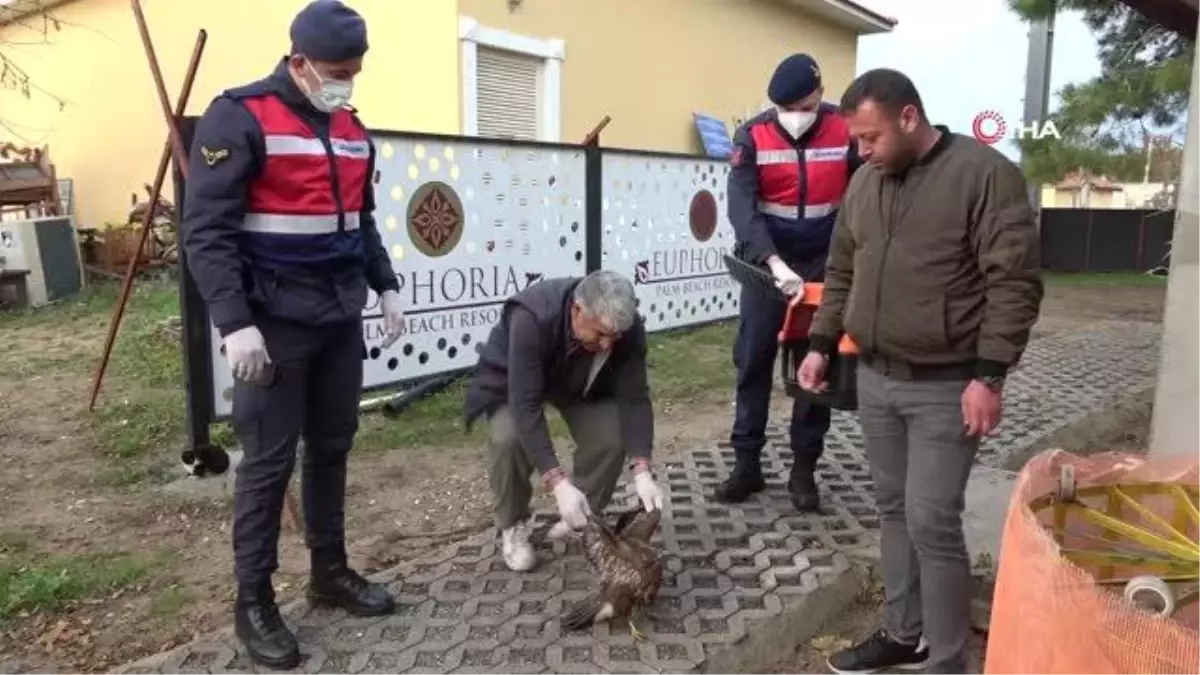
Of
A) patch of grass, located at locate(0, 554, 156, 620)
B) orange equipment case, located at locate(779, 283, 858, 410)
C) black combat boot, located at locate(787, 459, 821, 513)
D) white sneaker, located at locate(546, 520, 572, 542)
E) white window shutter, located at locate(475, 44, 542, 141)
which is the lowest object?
patch of grass, located at locate(0, 554, 156, 620)

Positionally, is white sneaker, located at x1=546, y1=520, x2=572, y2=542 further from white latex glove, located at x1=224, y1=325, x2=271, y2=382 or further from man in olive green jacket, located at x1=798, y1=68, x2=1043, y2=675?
white latex glove, located at x1=224, y1=325, x2=271, y2=382

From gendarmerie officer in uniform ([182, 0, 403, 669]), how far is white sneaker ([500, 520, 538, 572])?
84 centimetres

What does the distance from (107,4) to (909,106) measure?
13.1m

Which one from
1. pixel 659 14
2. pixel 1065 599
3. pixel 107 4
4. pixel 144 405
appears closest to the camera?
pixel 1065 599

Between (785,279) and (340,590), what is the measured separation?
1.89 meters

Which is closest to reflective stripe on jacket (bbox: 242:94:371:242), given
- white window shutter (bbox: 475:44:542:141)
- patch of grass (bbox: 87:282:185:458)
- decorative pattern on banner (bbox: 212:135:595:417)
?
decorative pattern on banner (bbox: 212:135:595:417)

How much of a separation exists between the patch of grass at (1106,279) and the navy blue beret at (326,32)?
1480cm

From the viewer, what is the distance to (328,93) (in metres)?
2.76

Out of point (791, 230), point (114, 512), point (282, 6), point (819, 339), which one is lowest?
point (114, 512)

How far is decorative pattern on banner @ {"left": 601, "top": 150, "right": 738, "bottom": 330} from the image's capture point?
7852mm

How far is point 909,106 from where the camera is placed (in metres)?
2.45

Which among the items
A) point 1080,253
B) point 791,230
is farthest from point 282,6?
point 1080,253

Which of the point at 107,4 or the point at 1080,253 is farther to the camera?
the point at 1080,253

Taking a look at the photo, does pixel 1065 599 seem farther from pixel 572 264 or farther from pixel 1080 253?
pixel 1080 253
